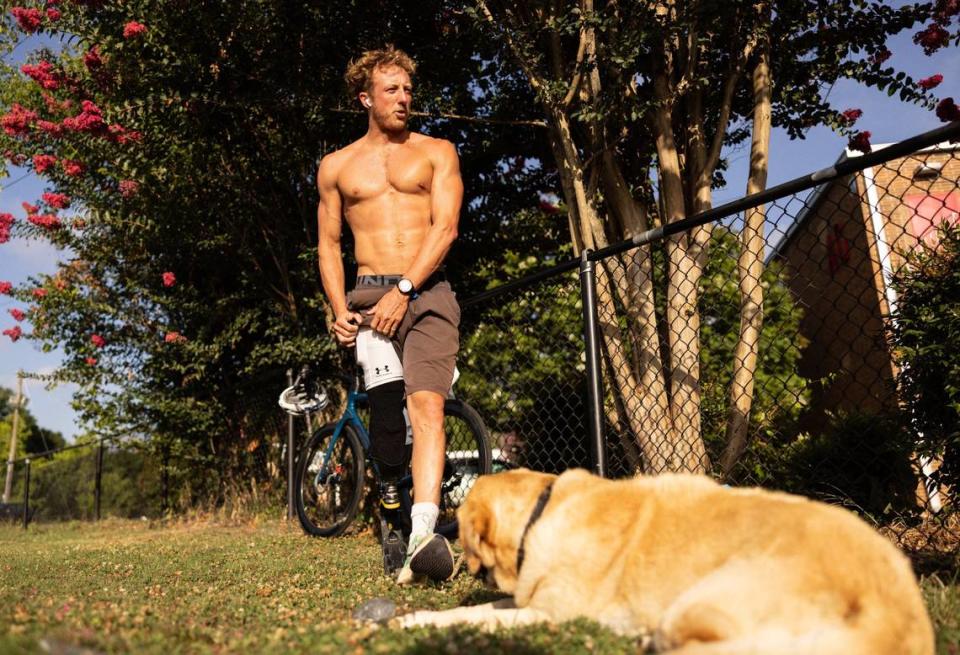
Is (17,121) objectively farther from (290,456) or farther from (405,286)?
(405,286)

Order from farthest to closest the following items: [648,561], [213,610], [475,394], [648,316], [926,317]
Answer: [475,394], [648,316], [926,317], [213,610], [648,561]

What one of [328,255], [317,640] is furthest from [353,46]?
[317,640]

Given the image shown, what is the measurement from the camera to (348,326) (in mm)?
3787

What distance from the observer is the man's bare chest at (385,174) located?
3.80 m

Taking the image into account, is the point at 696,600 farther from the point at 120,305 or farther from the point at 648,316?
the point at 120,305

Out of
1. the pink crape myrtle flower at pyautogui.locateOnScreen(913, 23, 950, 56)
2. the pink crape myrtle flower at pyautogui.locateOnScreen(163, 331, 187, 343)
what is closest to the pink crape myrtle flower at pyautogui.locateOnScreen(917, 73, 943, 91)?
the pink crape myrtle flower at pyautogui.locateOnScreen(913, 23, 950, 56)

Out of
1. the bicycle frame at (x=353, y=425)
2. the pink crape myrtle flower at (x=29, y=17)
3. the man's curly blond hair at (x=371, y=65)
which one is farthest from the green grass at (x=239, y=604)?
the pink crape myrtle flower at (x=29, y=17)

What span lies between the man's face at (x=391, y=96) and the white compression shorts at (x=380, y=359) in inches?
46.0

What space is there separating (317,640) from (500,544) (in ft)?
1.98

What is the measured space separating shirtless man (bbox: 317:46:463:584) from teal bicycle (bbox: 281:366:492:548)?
0.33 meters

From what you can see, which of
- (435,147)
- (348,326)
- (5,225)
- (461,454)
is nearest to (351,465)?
(461,454)

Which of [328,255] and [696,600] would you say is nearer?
[696,600]

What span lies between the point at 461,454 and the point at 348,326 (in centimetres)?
131

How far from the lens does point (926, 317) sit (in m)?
2.99
